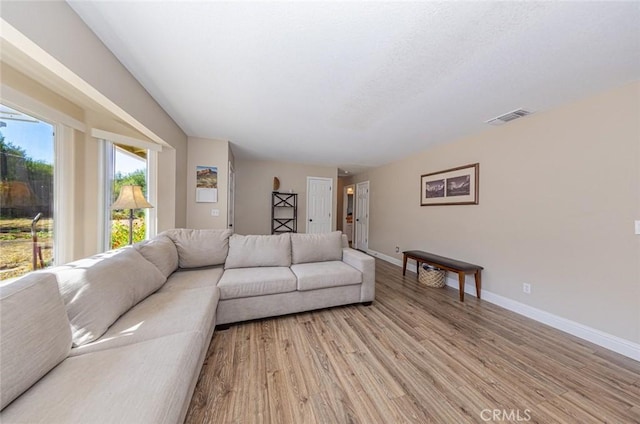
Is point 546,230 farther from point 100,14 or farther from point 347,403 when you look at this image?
point 100,14

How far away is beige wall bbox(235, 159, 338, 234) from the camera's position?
4.86 m

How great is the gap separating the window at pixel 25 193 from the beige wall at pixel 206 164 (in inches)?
60.0

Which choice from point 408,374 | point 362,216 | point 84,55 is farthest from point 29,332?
point 362,216

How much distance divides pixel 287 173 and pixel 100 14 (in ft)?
12.9

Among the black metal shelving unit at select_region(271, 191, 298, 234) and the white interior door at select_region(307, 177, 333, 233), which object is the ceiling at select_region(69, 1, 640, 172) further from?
the white interior door at select_region(307, 177, 333, 233)

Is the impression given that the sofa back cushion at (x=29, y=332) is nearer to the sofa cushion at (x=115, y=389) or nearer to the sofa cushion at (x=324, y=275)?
the sofa cushion at (x=115, y=389)

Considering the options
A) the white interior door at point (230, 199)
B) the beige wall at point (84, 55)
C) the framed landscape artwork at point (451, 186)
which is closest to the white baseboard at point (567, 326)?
the framed landscape artwork at point (451, 186)

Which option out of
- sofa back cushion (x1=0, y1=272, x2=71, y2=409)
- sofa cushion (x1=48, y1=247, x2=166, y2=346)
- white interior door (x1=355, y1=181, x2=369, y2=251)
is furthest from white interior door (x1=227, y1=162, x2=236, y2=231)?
white interior door (x1=355, y1=181, x2=369, y2=251)

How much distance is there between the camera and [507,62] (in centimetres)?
156

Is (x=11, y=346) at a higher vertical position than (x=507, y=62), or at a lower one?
lower

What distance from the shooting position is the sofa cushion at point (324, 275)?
87.3 inches

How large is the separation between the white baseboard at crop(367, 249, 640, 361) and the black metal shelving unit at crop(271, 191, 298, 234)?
3673 mm

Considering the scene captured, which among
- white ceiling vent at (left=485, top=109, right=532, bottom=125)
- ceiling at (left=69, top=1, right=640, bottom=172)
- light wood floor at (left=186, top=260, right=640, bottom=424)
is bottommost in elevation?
light wood floor at (left=186, top=260, right=640, bottom=424)

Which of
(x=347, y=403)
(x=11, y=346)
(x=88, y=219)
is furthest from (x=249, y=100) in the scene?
(x=347, y=403)
